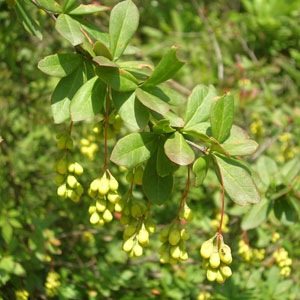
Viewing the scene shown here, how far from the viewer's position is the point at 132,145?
0.99m

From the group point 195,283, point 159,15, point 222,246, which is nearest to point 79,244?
point 195,283

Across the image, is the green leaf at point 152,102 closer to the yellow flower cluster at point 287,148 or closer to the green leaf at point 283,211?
the green leaf at point 283,211

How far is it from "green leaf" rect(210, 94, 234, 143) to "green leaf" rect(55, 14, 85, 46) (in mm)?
414

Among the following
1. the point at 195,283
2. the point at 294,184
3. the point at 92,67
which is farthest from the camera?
the point at 195,283

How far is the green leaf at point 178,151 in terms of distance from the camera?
92 centimetres

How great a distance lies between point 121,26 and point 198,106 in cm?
35

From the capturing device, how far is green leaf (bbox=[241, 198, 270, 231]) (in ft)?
5.27

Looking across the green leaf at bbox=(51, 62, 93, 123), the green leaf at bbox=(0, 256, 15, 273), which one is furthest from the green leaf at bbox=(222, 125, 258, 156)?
the green leaf at bbox=(0, 256, 15, 273)

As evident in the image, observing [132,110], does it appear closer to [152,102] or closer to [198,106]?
[152,102]

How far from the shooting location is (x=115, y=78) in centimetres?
97

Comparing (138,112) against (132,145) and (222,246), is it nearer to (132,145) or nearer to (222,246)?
(132,145)

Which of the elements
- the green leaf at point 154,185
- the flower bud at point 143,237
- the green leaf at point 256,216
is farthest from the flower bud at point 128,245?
the green leaf at point 256,216

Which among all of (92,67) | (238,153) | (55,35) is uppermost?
(92,67)

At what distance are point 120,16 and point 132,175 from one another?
50 centimetres
